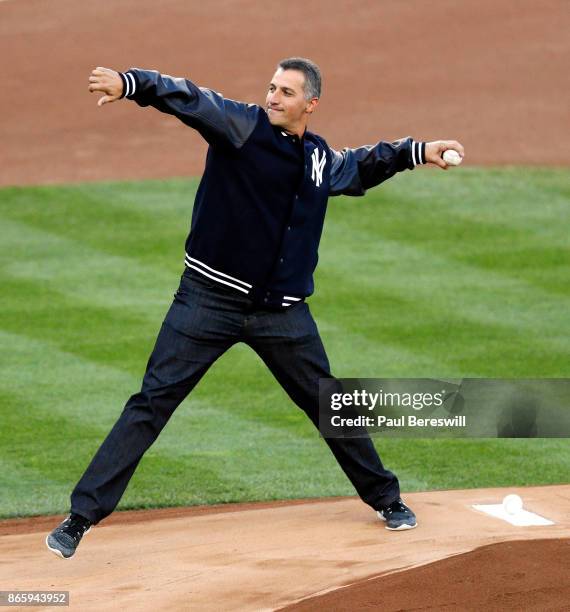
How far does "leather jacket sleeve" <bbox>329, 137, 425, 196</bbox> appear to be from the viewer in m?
5.88

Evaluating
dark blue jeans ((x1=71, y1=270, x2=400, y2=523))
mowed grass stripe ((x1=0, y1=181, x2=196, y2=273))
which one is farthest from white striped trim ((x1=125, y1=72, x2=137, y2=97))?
mowed grass stripe ((x1=0, y1=181, x2=196, y2=273))

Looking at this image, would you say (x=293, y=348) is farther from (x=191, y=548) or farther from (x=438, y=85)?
(x=438, y=85)

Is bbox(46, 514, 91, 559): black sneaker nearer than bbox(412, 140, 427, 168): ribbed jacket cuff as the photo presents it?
Yes

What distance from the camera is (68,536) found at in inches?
210

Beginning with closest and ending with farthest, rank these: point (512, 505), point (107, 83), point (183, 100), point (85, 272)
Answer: point (107, 83) < point (183, 100) < point (512, 505) < point (85, 272)

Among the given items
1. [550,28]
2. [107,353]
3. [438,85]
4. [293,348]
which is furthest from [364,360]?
[550,28]

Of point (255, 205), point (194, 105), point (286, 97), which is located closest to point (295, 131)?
point (286, 97)

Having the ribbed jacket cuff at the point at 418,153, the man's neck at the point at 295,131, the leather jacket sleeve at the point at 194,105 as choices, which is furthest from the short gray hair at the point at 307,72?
the ribbed jacket cuff at the point at 418,153

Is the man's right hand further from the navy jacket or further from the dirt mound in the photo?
the dirt mound

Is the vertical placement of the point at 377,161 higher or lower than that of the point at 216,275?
higher

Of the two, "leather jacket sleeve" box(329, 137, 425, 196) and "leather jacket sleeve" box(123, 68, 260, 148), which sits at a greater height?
"leather jacket sleeve" box(123, 68, 260, 148)

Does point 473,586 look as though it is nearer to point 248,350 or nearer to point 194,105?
point 194,105

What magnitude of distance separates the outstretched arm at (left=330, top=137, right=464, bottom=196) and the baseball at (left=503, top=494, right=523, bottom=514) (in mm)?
1457

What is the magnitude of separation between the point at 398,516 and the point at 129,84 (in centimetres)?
213
